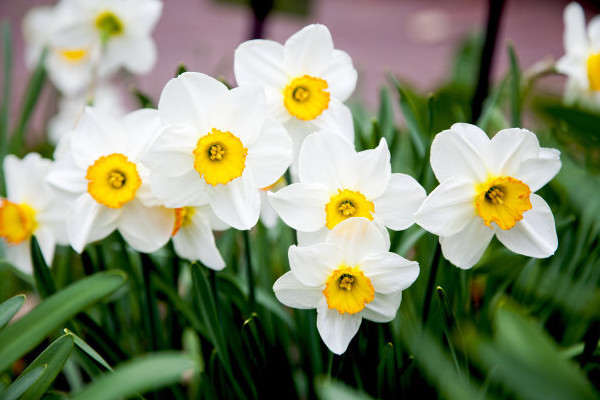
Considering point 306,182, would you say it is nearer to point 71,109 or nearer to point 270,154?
point 270,154

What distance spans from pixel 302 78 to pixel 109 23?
0.49 meters

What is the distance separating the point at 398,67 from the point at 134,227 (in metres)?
3.04

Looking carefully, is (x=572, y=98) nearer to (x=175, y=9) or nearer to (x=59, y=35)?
(x=59, y=35)

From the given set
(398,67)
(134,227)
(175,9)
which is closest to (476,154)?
(134,227)

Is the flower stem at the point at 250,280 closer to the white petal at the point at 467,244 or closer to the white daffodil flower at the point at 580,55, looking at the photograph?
the white petal at the point at 467,244

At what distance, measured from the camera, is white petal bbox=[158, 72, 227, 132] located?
570mm

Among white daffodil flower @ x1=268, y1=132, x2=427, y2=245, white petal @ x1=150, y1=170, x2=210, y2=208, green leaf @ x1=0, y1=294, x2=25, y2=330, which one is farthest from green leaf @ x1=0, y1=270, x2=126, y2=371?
white daffodil flower @ x1=268, y1=132, x2=427, y2=245

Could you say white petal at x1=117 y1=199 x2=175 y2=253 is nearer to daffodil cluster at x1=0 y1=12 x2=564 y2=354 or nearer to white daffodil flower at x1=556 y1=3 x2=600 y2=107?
daffodil cluster at x1=0 y1=12 x2=564 y2=354

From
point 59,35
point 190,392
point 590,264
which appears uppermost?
point 59,35

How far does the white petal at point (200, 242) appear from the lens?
645 mm

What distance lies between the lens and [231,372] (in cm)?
73

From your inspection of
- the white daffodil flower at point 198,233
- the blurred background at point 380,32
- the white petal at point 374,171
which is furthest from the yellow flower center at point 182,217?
the blurred background at point 380,32

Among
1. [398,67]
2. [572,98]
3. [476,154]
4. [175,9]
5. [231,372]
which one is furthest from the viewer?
[175,9]

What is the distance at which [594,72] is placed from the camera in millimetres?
923
